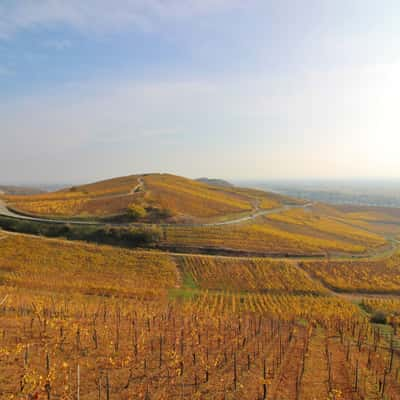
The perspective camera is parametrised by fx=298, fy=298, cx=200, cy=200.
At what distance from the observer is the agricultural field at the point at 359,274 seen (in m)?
38.5

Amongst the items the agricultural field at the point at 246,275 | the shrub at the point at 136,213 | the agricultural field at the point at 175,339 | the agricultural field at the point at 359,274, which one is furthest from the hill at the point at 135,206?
the agricultural field at the point at 359,274

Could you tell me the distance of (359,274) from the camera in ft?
143

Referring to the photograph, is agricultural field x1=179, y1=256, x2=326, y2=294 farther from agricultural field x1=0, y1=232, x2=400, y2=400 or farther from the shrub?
the shrub

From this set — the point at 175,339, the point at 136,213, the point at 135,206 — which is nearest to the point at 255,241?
the point at 136,213

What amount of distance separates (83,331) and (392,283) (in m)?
40.8

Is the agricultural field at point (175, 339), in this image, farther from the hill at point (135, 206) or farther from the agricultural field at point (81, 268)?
the hill at point (135, 206)

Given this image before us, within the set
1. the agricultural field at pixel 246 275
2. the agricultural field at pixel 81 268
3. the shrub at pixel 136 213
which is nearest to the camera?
the agricultural field at pixel 81 268

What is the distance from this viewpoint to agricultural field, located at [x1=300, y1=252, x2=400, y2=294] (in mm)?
38500

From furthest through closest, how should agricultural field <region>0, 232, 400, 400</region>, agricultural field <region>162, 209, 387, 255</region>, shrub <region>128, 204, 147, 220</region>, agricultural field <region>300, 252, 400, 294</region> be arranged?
shrub <region>128, 204, 147, 220</region> < agricultural field <region>162, 209, 387, 255</region> < agricultural field <region>300, 252, 400, 294</region> < agricultural field <region>0, 232, 400, 400</region>

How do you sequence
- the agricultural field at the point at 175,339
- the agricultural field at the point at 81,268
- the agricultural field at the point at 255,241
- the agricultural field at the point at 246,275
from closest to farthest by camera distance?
the agricultural field at the point at 175,339, the agricultural field at the point at 81,268, the agricultural field at the point at 246,275, the agricultural field at the point at 255,241

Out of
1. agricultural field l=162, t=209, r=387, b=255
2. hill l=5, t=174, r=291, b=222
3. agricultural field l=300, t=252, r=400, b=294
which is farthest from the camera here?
hill l=5, t=174, r=291, b=222

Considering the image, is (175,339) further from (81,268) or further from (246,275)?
(81,268)

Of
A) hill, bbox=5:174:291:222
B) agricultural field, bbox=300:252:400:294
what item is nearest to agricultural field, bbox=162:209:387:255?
agricultural field, bbox=300:252:400:294

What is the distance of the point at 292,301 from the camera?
3228 centimetres
